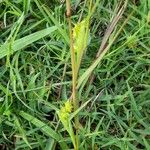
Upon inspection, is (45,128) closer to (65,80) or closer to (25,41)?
(65,80)

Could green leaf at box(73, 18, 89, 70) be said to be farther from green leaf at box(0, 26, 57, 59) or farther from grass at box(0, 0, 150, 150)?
green leaf at box(0, 26, 57, 59)

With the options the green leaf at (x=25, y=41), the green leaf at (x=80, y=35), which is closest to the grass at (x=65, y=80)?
the green leaf at (x=25, y=41)

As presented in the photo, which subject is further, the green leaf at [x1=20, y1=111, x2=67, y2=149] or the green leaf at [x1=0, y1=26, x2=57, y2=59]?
the green leaf at [x1=0, y1=26, x2=57, y2=59]

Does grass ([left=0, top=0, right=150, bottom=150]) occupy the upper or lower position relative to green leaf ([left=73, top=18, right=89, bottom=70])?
lower


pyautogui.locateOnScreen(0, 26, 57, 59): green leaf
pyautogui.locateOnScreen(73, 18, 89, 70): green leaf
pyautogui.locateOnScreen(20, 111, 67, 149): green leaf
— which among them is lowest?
pyautogui.locateOnScreen(20, 111, 67, 149): green leaf

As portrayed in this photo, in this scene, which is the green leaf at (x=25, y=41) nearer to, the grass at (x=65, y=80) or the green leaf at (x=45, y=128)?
the grass at (x=65, y=80)

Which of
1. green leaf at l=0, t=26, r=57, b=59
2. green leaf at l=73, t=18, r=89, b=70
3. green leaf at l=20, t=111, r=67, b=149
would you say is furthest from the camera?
green leaf at l=0, t=26, r=57, b=59

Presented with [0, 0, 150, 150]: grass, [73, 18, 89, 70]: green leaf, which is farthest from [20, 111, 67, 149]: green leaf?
[73, 18, 89, 70]: green leaf

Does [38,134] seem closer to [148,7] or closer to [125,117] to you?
[125,117]

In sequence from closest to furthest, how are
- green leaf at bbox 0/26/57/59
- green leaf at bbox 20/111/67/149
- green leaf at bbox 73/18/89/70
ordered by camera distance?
green leaf at bbox 73/18/89/70
green leaf at bbox 20/111/67/149
green leaf at bbox 0/26/57/59

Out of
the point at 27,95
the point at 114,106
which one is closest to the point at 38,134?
the point at 27,95
